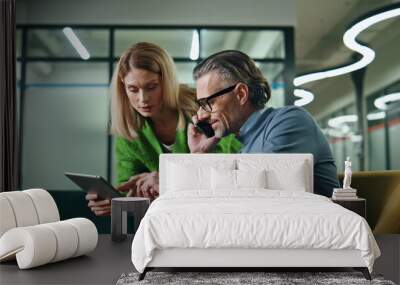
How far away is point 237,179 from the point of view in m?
5.48

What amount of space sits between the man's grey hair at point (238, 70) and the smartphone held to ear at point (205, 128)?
58 centimetres

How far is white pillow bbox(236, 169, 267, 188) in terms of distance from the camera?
5449 millimetres

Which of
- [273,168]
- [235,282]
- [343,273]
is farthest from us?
[273,168]

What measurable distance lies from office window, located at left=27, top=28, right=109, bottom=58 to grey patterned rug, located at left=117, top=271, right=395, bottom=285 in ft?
11.8

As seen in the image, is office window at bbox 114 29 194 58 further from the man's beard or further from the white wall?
the man's beard

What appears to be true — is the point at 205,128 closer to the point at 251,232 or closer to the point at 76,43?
the point at 76,43

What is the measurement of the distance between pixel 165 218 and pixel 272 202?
0.99 meters

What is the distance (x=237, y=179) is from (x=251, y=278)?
1802mm

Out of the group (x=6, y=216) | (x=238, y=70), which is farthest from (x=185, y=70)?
(x=6, y=216)

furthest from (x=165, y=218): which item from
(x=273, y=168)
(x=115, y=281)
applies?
(x=273, y=168)

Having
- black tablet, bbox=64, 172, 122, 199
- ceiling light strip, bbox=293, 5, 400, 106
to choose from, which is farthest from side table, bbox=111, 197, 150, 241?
ceiling light strip, bbox=293, 5, 400, 106

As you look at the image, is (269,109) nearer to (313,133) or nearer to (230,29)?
(313,133)

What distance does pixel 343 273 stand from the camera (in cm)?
400

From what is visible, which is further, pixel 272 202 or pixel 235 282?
pixel 272 202
